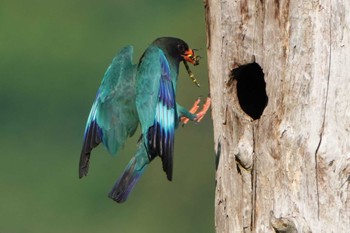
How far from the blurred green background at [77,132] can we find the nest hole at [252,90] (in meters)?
7.60

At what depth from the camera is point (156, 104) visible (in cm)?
664

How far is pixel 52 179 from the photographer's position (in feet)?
52.2

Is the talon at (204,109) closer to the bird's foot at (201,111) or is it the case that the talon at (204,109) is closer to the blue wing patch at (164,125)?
the bird's foot at (201,111)

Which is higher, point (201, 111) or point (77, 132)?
point (201, 111)

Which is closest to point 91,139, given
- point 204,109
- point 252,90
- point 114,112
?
point 114,112

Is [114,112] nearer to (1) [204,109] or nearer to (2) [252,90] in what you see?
(1) [204,109]

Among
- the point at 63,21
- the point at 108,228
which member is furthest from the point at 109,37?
the point at 108,228

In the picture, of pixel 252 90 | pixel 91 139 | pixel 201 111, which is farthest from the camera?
pixel 201 111

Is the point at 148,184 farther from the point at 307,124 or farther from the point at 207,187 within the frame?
the point at 307,124

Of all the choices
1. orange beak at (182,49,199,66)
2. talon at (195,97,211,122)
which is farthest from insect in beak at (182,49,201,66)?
talon at (195,97,211,122)

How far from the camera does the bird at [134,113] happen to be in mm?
6555

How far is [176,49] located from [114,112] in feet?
2.23

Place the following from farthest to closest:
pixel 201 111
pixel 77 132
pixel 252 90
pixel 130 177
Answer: pixel 77 132
pixel 201 111
pixel 130 177
pixel 252 90

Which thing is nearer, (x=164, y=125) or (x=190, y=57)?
(x=164, y=125)
